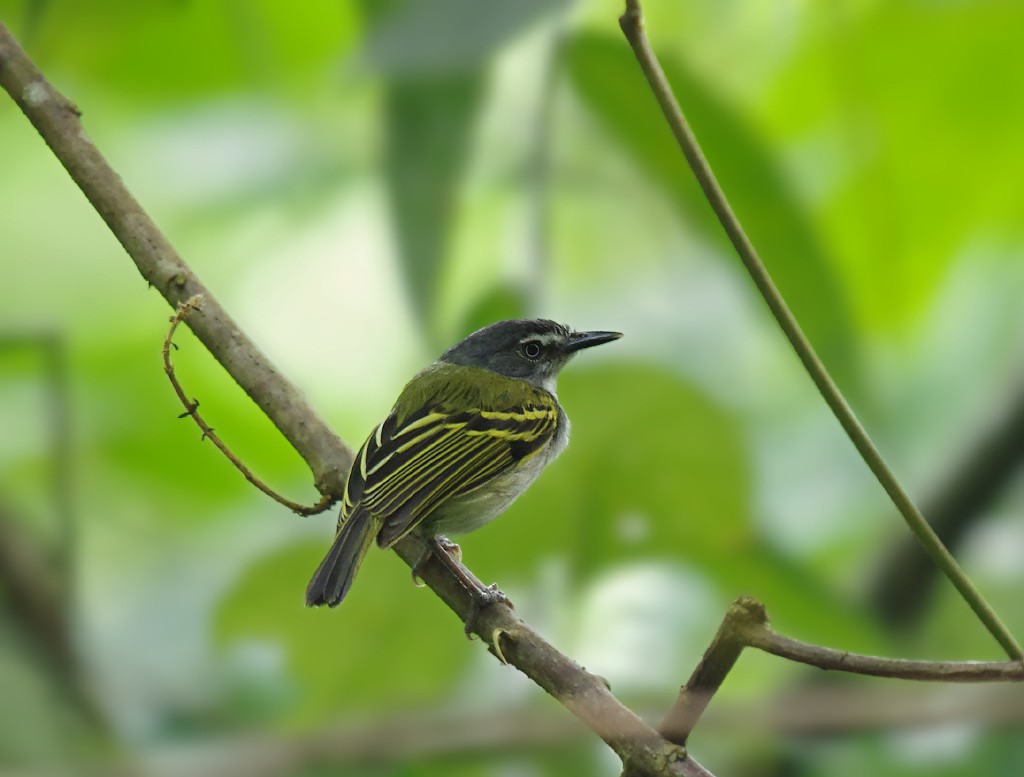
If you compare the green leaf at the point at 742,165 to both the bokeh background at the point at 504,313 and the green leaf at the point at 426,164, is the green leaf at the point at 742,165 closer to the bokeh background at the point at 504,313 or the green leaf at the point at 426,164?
the bokeh background at the point at 504,313

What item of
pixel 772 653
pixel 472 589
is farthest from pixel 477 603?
Result: pixel 772 653

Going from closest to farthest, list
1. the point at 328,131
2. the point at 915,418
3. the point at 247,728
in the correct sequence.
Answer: the point at 247,728, the point at 328,131, the point at 915,418

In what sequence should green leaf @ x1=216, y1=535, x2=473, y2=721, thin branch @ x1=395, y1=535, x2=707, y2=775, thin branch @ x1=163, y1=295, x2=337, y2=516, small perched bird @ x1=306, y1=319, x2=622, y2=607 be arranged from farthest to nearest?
1. green leaf @ x1=216, y1=535, x2=473, y2=721
2. small perched bird @ x1=306, y1=319, x2=622, y2=607
3. thin branch @ x1=163, y1=295, x2=337, y2=516
4. thin branch @ x1=395, y1=535, x2=707, y2=775

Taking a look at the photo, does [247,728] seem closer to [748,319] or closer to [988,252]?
[748,319]

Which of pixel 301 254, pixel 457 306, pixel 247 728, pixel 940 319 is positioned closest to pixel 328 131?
pixel 301 254

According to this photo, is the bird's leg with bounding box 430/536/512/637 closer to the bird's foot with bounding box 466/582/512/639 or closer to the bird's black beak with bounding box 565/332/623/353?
the bird's foot with bounding box 466/582/512/639

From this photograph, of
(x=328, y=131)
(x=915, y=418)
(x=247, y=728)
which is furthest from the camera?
(x=915, y=418)

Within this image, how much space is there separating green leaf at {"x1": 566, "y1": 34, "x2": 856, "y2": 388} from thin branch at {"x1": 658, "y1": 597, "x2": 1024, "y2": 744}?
4.79 feet

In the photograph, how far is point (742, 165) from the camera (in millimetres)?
2580

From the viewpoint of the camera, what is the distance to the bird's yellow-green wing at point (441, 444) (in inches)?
77.3

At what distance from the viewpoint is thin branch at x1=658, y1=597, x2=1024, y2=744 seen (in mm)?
1021

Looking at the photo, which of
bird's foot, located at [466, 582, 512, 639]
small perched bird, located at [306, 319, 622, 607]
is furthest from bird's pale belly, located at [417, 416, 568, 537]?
bird's foot, located at [466, 582, 512, 639]

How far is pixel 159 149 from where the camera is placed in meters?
2.73

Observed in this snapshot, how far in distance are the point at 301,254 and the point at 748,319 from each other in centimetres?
108
